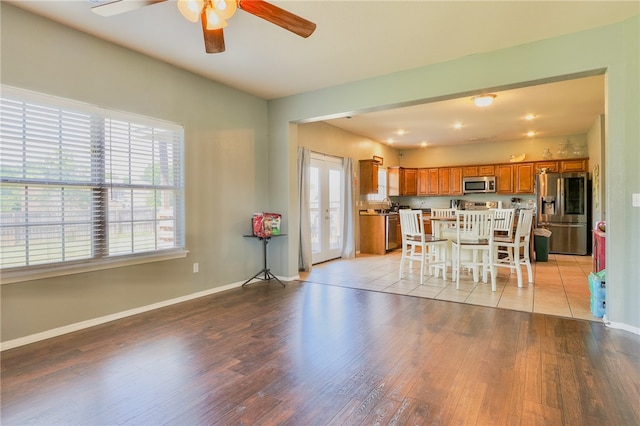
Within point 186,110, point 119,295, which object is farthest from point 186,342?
point 186,110

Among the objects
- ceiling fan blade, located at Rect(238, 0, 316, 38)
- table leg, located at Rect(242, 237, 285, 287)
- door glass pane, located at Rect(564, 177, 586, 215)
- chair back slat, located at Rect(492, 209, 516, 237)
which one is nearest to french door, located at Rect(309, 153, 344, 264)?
table leg, located at Rect(242, 237, 285, 287)

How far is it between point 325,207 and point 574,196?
5422 mm

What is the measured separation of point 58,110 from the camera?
9.78 ft

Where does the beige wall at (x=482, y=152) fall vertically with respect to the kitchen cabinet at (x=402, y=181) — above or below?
above

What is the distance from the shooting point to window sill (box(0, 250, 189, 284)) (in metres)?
2.73

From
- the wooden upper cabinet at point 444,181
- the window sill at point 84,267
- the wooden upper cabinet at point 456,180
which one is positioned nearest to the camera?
the window sill at point 84,267

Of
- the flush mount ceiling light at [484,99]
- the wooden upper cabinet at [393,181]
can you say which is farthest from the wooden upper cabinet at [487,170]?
the flush mount ceiling light at [484,99]

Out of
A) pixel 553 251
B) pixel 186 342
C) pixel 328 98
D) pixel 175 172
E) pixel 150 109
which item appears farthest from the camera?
pixel 553 251

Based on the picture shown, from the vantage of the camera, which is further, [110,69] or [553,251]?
[553,251]

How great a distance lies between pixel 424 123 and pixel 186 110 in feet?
14.9

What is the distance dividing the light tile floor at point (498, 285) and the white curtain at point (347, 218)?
1.97 ft

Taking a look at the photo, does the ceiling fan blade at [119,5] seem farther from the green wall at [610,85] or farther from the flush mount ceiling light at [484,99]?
the flush mount ceiling light at [484,99]

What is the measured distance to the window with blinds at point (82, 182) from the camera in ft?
8.98

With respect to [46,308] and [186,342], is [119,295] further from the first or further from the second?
[186,342]
